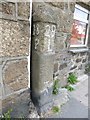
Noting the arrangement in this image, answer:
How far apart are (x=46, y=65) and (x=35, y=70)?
15 centimetres

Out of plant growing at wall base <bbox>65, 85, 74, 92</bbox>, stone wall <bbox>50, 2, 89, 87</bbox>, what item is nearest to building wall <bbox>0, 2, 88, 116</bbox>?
stone wall <bbox>50, 2, 89, 87</bbox>

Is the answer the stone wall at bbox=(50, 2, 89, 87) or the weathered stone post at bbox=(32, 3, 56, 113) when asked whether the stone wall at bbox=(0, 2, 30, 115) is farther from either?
the stone wall at bbox=(50, 2, 89, 87)

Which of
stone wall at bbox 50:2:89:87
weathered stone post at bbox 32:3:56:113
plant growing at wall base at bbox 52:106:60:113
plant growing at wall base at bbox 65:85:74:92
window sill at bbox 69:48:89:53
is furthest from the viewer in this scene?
window sill at bbox 69:48:89:53

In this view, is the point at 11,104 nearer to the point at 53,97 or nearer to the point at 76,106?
the point at 53,97

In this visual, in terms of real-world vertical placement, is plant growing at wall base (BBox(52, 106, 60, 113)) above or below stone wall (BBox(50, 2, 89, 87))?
below

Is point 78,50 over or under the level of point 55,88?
over

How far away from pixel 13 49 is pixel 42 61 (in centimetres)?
47

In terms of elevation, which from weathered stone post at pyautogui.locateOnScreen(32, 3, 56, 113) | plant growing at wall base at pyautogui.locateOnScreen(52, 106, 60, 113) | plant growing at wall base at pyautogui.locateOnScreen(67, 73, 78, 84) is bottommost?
plant growing at wall base at pyautogui.locateOnScreen(52, 106, 60, 113)

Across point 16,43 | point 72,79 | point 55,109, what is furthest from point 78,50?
point 16,43

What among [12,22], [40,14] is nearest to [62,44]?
[40,14]

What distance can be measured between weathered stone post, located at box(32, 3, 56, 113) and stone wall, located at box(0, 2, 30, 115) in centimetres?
19

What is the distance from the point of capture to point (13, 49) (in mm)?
1619

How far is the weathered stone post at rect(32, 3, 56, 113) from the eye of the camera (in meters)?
1.91

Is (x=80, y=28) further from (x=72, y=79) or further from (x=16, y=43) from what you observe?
(x=16, y=43)
